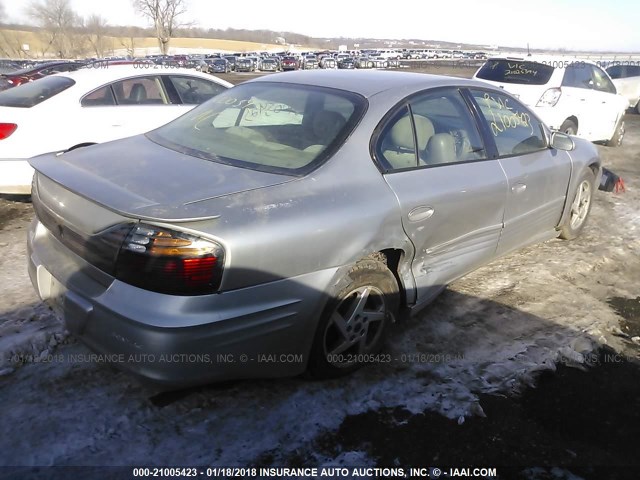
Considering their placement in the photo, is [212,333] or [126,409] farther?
[126,409]

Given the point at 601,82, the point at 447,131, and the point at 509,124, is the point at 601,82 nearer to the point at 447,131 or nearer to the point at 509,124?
the point at 509,124

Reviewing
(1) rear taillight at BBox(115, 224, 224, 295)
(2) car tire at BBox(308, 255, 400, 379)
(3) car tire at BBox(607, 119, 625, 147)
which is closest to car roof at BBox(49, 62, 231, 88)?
(1) rear taillight at BBox(115, 224, 224, 295)

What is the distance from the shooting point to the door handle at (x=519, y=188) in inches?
147

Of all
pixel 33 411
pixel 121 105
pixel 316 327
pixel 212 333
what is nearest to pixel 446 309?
pixel 316 327

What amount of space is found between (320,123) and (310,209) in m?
0.81

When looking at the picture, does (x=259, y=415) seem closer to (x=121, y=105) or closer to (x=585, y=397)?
(x=585, y=397)

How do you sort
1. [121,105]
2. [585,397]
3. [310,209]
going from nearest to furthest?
[310,209] → [585,397] → [121,105]

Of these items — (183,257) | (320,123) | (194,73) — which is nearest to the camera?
(183,257)

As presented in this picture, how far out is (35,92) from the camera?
5.67 meters

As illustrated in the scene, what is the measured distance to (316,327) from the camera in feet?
8.47

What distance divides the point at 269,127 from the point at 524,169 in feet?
6.25

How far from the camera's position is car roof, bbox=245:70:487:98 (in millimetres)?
3250

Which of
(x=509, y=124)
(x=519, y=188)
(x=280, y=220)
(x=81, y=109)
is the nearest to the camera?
(x=280, y=220)

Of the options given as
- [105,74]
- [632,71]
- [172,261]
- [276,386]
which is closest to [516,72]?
[105,74]
